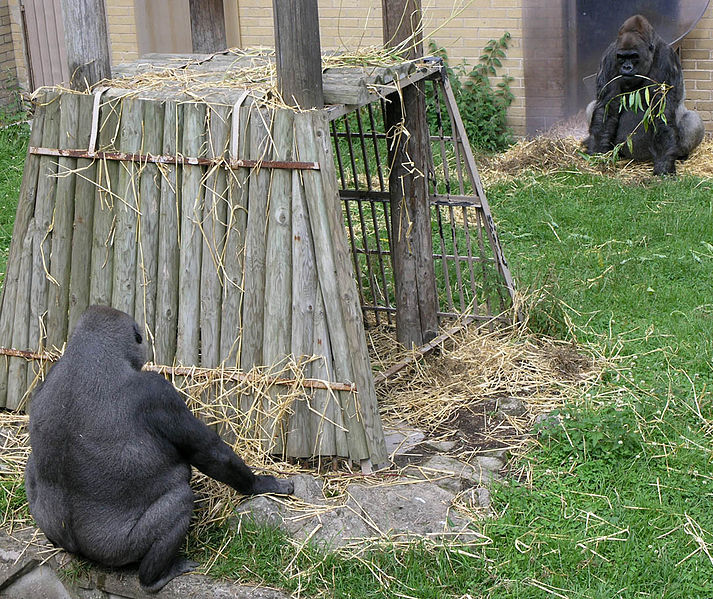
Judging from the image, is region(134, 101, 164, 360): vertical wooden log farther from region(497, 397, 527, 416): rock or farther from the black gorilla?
region(497, 397, 527, 416): rock

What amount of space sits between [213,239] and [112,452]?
4.22 feet

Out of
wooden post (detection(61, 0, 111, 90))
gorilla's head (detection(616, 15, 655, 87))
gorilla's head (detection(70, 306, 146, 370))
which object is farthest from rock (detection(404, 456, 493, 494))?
gorilla's head (detection(616, 15, 655, 87))

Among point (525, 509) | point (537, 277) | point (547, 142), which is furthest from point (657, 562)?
point (547, 142)

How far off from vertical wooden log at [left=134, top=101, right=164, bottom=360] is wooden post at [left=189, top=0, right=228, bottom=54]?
1.52 m

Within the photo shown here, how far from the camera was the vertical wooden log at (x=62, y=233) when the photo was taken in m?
4.79

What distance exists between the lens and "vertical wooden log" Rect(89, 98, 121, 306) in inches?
185

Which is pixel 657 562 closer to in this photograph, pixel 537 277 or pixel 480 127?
pixel 537 277

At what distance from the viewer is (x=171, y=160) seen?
4582 mm

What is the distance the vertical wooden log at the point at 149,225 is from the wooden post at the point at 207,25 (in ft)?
5.00

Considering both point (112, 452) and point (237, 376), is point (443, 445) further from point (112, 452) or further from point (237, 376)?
point (112, 452)

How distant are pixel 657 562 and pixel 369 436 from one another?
52.9 inches

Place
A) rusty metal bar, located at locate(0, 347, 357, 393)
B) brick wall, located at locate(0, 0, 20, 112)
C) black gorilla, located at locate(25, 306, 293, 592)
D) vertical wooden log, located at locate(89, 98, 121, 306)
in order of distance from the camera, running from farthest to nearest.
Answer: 1. brick wall, located at locate(0, 0, 20, 112)
2. vertical wooden log, located at locate(89, 98, 121, 306)
3. rusty metal bar, located at locate(0, 347, 357, 393)
4. black gorilla, located at locate(25, 306, 293, 592)

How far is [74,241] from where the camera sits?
15.9ft

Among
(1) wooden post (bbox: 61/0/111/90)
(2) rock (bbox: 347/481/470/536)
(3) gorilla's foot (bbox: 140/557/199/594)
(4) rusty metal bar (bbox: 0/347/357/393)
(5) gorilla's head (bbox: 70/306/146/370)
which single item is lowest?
(3) gorilla's foot (bbox: 140/557/199/594)
